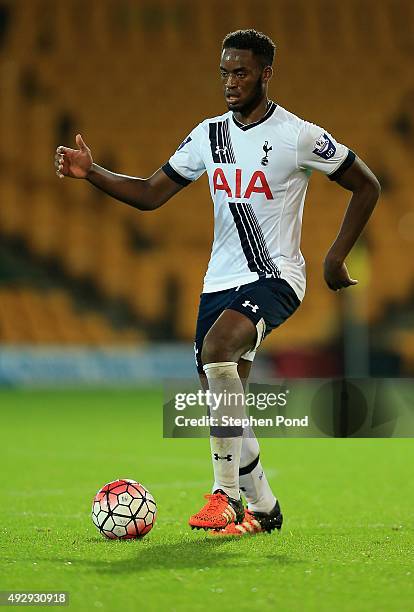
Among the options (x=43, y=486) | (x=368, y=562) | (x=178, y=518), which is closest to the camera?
(x=368, y=562)

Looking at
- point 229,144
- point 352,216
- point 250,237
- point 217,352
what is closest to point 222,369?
point 217,352

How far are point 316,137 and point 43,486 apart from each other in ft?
12.6

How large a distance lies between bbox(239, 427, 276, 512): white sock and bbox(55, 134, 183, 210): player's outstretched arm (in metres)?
1.33

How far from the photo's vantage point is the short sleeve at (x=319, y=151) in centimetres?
537

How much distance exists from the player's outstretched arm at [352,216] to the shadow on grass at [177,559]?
4.64ft

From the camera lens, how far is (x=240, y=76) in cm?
537

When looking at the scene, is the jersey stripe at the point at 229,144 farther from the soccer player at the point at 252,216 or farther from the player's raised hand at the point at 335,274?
the player's raised hand at the point at 335,274

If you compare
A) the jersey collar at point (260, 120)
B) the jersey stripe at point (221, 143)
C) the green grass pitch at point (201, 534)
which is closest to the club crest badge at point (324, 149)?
the jersey collar at point (260, 120)

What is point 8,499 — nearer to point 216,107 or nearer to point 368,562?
point 368,562

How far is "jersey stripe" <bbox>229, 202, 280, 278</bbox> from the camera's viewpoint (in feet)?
17.8

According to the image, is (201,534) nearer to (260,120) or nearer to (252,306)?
(252,306)

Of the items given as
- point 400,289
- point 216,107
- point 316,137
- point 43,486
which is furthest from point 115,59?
point 316,137

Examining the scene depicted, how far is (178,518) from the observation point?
626cm

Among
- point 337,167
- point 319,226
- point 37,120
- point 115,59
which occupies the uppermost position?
point 115,59
